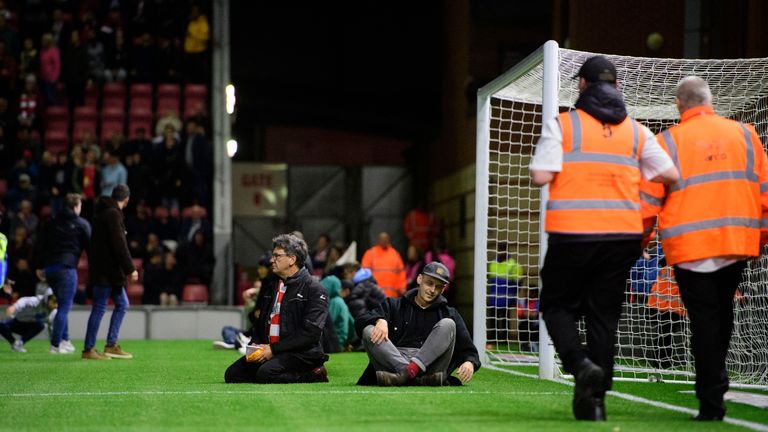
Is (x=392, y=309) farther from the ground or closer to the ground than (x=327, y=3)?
closer to the ground

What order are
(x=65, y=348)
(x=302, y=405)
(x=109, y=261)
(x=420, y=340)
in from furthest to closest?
1. (x=65, y=348)
2. (x=109, y=261)
3. (x=420, y=340)
4. (x=302, y=405)

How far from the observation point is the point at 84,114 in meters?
24.8

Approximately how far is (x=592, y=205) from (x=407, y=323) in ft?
9.92

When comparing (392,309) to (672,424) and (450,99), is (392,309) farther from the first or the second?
(450,99)

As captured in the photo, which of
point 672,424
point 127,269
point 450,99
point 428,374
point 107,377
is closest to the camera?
point 672,424

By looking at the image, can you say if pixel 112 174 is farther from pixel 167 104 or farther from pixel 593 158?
pixel 593 158

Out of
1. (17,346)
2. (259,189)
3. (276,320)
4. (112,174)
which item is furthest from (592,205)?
(259,189)

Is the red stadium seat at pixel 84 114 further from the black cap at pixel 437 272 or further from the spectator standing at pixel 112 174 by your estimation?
the black cap at pixel 437 272

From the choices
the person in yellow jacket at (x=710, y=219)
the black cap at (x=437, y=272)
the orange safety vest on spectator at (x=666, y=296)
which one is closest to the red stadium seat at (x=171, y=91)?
the orange safety vest on spectator at (x=666, y=296)

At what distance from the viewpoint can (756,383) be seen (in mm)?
10453

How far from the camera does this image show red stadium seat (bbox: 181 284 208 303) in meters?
21.5

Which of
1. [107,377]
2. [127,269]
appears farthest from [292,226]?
[107,377]

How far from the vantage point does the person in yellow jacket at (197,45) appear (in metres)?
25.2

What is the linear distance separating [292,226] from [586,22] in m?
11.4
